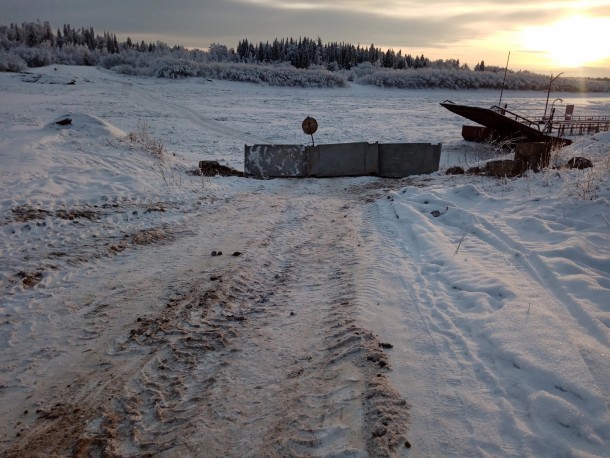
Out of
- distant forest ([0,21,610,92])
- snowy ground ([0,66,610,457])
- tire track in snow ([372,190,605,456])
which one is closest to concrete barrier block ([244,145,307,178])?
snowy ground ([0,66,610,457])

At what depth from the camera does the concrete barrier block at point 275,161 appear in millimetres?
14602

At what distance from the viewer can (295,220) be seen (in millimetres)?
9250

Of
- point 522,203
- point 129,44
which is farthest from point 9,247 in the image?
point 129,44

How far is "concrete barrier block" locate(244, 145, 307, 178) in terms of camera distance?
47.9 ft

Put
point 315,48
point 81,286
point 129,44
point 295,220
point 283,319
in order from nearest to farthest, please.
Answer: point 283,319
point 81,286
point 295,220
point 315,48
point 129,44

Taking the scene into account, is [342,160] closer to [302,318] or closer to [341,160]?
[341,160]

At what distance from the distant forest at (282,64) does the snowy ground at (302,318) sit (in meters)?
35.6

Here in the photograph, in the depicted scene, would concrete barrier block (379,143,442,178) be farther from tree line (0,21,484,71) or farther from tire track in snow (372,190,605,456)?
tree line (0,21,484,71)

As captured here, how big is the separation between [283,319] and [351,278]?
4.65 feet

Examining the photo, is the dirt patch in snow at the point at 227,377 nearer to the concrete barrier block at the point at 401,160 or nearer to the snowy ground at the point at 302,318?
the snowy ground at the point at 302,318

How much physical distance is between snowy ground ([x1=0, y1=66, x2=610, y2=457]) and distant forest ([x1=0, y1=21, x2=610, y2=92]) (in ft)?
117

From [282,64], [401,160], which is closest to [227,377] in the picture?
[401,160]

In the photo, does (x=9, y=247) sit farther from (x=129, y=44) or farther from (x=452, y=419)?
(x=129, y=44)

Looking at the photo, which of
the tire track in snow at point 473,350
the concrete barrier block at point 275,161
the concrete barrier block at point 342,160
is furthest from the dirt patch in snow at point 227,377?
the concrete barrier block at point 342,160
